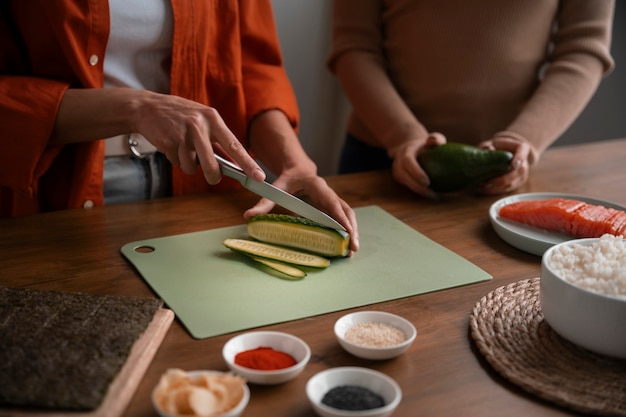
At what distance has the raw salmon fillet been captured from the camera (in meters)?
1.40

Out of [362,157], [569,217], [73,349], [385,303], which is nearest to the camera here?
[73,349]

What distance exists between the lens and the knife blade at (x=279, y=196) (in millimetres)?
1330

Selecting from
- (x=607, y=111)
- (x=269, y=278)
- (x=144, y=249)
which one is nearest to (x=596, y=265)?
(x=269, y=278)

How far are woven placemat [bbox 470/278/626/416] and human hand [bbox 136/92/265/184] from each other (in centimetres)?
50

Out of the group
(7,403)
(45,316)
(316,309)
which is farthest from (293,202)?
(7,403)

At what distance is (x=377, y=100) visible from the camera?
1982mm

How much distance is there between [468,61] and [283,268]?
1.09m

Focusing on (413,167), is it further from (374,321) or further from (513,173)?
(374,321)

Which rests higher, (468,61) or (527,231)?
(468,61)

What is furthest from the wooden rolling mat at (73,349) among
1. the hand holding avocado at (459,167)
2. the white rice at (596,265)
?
the hand holding avocado at (459,167)

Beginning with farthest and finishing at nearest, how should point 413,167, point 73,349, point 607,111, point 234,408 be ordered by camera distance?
point 607,111, point 413,167, point 73,349, point 234,408

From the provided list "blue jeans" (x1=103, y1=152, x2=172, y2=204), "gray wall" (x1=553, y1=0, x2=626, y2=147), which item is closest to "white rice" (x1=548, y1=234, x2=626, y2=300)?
"blue jeans" (x1=103, y1=152, x2=172, y2=204)

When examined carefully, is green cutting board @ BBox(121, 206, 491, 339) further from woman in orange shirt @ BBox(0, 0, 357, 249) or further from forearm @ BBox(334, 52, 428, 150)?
forearm @ BBox(334, 52, 428, 150)

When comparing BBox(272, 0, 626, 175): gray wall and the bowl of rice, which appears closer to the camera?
the bowl of rice
